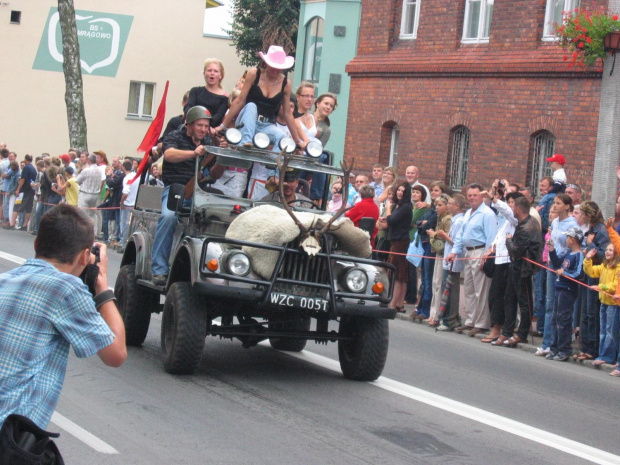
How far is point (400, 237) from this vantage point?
16219 mm

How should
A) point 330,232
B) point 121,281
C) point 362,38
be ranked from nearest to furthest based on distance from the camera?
point 330,232 < point 121,281 < point 362,38

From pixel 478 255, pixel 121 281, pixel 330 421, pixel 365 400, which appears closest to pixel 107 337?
pixel 330 421

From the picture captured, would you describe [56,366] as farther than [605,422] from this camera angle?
No

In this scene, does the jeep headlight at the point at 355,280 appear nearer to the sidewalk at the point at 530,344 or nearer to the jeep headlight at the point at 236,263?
the jeep headlight at the point at 236,263

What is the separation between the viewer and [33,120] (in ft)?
141

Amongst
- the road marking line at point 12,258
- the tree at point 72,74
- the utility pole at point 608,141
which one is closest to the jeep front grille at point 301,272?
the road marking line at point 12,258

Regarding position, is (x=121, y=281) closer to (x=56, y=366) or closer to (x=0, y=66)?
(x=56, y=366)

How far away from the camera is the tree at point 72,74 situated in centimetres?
3000

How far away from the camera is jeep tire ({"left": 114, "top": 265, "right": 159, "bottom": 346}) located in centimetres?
1032

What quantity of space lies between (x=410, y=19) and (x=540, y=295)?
44.6 ft

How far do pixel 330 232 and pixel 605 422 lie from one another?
9.46ft

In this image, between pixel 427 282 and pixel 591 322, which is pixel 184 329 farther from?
pixel 427 282

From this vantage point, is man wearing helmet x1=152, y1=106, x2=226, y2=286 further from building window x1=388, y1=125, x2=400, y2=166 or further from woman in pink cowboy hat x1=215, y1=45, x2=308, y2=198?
building window x1=388, y1=125, x2=400, y2=166

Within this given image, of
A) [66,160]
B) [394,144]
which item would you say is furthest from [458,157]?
[66,160]
